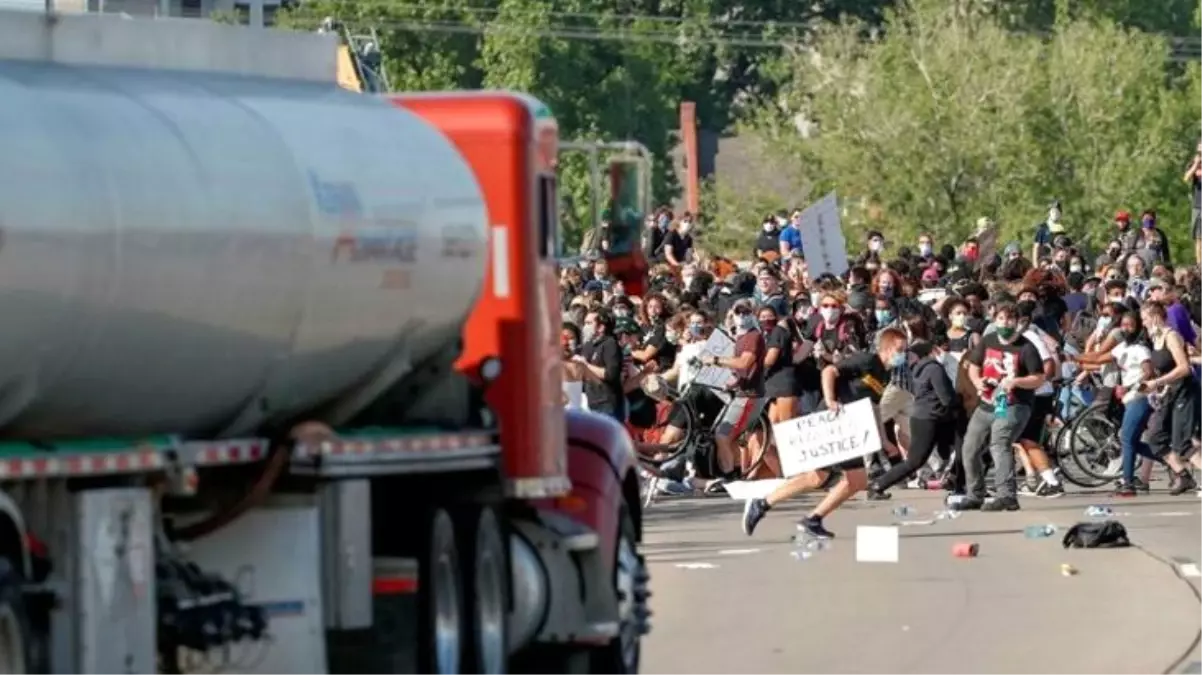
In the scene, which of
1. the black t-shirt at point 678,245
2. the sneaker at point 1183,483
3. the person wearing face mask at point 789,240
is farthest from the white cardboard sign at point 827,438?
the person wearing face mask at point 789,240

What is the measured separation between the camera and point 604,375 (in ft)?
91.6

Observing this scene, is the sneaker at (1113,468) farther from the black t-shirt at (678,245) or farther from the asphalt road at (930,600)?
the black t-shirt at (678,245)

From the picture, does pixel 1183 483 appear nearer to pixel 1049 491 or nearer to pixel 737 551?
pixel 1049 491

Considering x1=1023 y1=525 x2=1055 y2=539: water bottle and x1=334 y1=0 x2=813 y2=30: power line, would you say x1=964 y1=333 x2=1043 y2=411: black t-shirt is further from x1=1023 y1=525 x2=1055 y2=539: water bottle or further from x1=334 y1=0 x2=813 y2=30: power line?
x1=334 y1=0 x2=813 y2=30: power line

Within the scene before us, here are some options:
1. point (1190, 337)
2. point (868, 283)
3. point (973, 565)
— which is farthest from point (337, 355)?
point (868, 283)

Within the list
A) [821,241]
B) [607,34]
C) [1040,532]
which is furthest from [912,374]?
[607,34]

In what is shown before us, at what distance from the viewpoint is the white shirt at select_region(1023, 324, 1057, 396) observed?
26891mm

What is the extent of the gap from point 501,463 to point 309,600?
1.94m

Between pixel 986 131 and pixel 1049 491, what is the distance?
3481cm

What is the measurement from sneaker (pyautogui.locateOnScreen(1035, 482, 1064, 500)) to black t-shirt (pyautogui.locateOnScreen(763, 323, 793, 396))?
2280 mm

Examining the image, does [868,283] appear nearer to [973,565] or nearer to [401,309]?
[973,565]

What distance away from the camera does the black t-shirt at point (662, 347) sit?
Result: 3144 cm

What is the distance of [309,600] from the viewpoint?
1260 cm

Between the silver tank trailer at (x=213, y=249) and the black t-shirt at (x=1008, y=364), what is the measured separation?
13214mm
